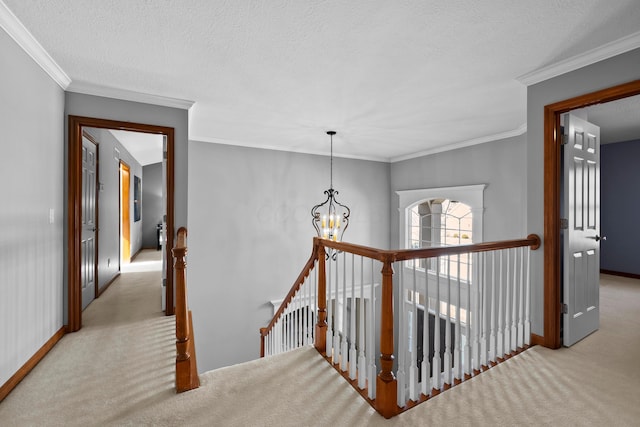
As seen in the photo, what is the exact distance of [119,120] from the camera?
288 cm

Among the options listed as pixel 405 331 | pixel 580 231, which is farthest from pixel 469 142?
pixel 405 331

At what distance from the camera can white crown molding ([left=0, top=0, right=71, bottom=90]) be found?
1757 mm

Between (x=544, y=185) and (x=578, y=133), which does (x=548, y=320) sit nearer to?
(x=544, y=185)

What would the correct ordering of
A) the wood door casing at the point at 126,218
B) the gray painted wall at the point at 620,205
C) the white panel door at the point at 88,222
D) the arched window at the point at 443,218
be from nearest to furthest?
the white panel door at the point at 88,222, the gray painted wall at the point at 620,205, the arched window at the point at 443,218, the wood door casing at the point at 126,218

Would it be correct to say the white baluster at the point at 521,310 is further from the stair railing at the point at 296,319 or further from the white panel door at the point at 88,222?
the white panel door at the point at 88,222

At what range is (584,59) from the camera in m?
2.21

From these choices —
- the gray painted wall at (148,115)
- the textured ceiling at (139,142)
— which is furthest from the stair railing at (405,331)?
the textured ceiling at (139,142)

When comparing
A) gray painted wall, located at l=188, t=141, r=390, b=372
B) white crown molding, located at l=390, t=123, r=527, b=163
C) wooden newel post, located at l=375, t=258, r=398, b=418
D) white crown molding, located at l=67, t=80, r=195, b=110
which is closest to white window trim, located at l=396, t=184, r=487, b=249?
white crown molding, located at l=390, t=123, r=527, b=163

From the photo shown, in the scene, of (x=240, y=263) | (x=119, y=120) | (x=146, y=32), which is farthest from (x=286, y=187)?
(x=146, y=32)

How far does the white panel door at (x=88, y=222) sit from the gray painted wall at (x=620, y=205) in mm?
7449

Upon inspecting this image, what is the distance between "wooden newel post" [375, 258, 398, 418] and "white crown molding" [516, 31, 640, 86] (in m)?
2.08

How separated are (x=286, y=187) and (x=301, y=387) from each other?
3873 mm

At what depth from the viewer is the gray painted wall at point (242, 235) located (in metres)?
4.78

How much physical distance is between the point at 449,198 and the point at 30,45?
5.34 metres
